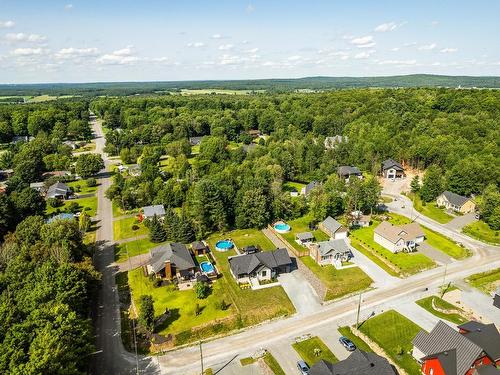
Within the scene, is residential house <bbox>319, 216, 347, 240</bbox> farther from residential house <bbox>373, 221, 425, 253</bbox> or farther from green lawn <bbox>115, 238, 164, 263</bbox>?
green lawn <bbox>115, 238, 164, 263</bbox>

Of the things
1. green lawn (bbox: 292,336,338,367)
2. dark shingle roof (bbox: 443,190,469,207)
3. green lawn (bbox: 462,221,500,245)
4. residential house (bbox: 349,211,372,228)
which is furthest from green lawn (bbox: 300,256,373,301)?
dark shingle roof (bbox: 443,190,469,207)

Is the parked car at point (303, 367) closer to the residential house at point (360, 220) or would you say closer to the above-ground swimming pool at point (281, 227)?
the above-ground swimming pool at point (281, 227)

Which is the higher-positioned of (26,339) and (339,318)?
(26,339)

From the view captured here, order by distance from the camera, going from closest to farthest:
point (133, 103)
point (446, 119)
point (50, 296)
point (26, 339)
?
point (26, 339), point (50, 296), point (446, 119), point (133, 103)

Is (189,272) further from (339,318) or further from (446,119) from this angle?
(446,119)

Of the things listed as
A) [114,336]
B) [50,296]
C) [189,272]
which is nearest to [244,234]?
[189,272]

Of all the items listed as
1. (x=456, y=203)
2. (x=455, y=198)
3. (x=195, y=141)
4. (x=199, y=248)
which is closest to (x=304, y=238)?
(x=199, y=248)

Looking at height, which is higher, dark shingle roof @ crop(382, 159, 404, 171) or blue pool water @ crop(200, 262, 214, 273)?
dark shingle roof @ crop(382, 159, 404, 171)

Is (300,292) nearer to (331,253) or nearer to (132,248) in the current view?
(331,253)
